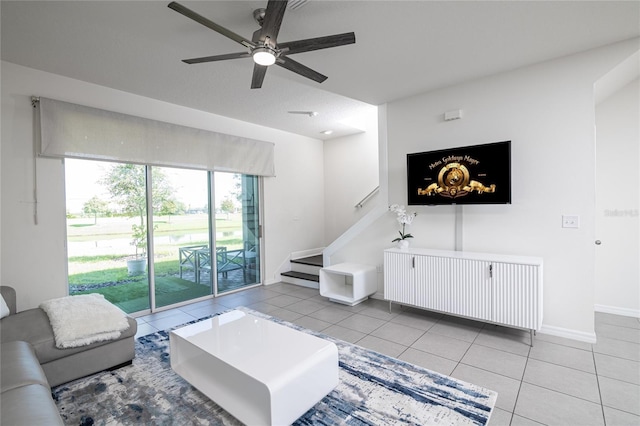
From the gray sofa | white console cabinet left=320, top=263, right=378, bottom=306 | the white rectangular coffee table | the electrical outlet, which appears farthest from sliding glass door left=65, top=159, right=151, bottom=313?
the electrical outlet

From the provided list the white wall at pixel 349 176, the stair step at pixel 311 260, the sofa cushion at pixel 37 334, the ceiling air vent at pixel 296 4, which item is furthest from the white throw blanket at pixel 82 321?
the white wall at pixel 349 176

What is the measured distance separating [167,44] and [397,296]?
140 inches

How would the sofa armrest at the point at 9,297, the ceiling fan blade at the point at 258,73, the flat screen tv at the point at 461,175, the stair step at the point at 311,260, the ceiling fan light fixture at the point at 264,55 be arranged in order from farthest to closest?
1. the stair step at the point at 311,260
2. the flat screen tv at the point at 461,175
3. the sofa armrest at the point at 9,297
4. the ceiling fan blade at the point at 258,73
5. the ceiling fan light fixture at the point at 264,55

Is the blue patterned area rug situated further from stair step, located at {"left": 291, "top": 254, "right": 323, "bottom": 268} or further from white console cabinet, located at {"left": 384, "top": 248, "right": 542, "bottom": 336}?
stair step, located at {"left": 291, "top": 254, "right": 323, "bottom": 268}

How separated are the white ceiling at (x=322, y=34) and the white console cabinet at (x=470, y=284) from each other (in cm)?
200

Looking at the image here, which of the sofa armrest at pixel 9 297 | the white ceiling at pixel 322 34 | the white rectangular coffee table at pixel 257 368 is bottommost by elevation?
the white rectangular coffee table at pixel 257 368

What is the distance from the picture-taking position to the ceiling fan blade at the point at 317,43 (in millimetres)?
1942

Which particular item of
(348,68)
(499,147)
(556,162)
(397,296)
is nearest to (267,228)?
(397,296)

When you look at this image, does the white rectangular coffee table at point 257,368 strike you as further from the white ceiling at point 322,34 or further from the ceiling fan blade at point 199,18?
the white ceiling at point 322,34

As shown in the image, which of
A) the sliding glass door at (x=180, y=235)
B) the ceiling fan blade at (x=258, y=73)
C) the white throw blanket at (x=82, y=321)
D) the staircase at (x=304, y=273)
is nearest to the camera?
the white throw blanket at (x=82, y=321)

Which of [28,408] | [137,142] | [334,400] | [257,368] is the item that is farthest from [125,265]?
[334,400]

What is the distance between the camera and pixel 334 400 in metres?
2.01

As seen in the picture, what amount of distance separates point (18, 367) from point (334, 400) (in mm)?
1951

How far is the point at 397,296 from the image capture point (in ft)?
11.7
